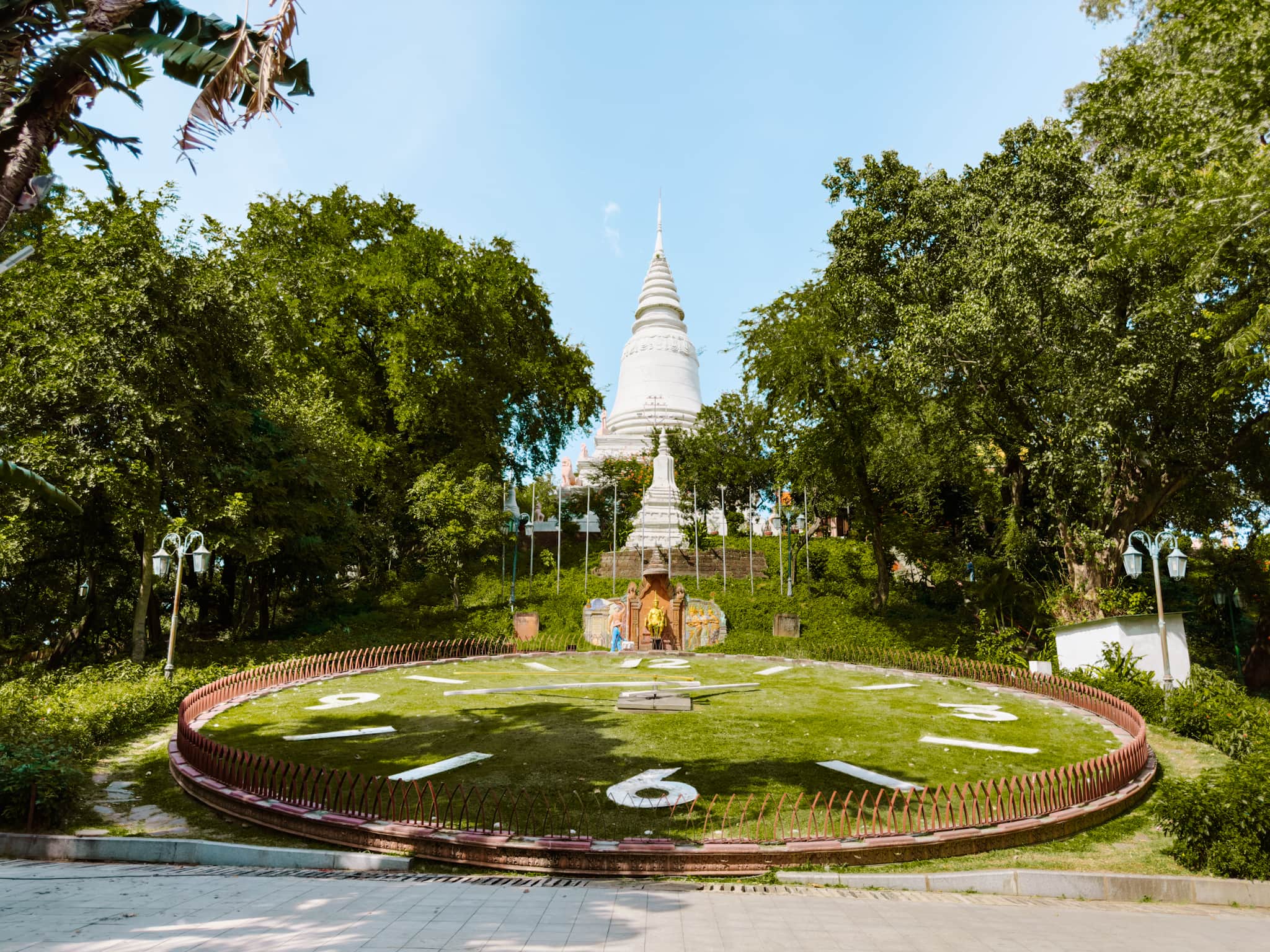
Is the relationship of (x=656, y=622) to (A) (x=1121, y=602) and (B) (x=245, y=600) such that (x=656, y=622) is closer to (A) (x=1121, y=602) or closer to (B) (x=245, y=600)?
(A) (x=1121, y=602)

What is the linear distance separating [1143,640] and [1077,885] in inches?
493

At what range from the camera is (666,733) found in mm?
13367

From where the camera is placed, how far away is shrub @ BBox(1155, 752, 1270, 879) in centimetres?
790

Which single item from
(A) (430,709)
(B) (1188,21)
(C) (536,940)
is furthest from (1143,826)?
(B) (1188,21)

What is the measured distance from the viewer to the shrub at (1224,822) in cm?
790

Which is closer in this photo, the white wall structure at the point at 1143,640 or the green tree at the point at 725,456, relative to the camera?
the white wall structure at the point at 1143,640

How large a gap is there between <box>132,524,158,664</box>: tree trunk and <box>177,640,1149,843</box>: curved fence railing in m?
9.72

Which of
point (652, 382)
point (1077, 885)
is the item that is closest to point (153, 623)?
point (1077, 885)

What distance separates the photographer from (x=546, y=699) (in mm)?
16547

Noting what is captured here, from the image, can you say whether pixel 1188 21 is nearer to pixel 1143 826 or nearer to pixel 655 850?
pixel 1143 826

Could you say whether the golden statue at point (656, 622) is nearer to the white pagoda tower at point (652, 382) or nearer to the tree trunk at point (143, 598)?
the tree trunk at point (143, 598)

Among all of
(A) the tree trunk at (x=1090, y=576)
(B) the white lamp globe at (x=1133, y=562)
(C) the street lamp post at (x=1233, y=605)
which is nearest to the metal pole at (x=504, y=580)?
(A) the tree trunk at (x=1090, y=576)

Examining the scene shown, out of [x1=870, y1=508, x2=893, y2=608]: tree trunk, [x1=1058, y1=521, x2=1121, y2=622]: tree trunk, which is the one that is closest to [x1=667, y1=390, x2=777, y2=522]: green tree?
[x1=870, y1=508, x2=893, y2=608]: tree trunk

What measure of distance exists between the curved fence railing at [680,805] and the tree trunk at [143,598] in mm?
9718
